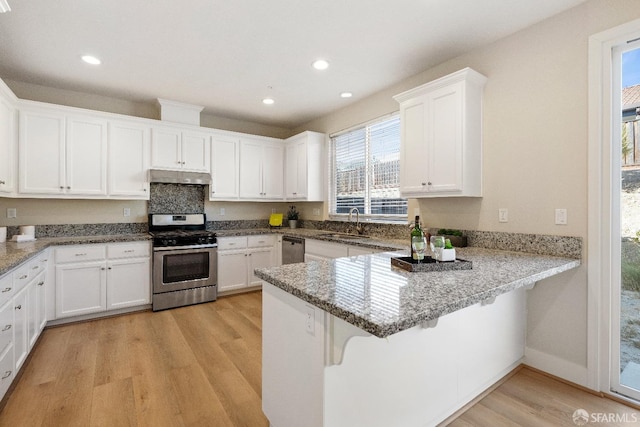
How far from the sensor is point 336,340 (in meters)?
1.23

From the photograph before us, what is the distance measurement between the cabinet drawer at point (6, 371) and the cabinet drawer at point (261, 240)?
104 inches

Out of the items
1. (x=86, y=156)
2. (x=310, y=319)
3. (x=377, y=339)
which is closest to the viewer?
(x=310, y=319)

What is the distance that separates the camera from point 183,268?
382cm

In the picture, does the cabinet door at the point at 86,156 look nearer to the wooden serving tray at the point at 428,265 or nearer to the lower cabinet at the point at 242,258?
the lower cabinet at the point at 242,258

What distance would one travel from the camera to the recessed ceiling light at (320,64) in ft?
9.63

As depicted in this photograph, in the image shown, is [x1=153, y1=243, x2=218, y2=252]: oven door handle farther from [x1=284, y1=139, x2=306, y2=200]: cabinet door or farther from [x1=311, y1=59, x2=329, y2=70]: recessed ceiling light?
[x1=311, y1=59, x2=329, y2=70]: recessed ceiling light

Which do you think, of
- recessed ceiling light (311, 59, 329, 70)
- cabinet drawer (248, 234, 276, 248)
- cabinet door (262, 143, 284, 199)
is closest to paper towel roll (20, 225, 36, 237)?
cabinet drawer (248, 234, 276, 248)

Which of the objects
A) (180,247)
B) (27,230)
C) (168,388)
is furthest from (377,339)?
(27,230)

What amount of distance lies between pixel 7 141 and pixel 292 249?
10.2ft

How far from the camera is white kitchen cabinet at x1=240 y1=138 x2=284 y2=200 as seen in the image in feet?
15.2

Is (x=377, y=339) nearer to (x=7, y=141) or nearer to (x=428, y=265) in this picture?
(x=428, y=265)

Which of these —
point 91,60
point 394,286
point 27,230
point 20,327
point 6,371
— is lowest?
point 6,371

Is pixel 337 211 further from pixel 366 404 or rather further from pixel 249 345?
pixel 366 404

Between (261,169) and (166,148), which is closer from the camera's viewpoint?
(166,148)
